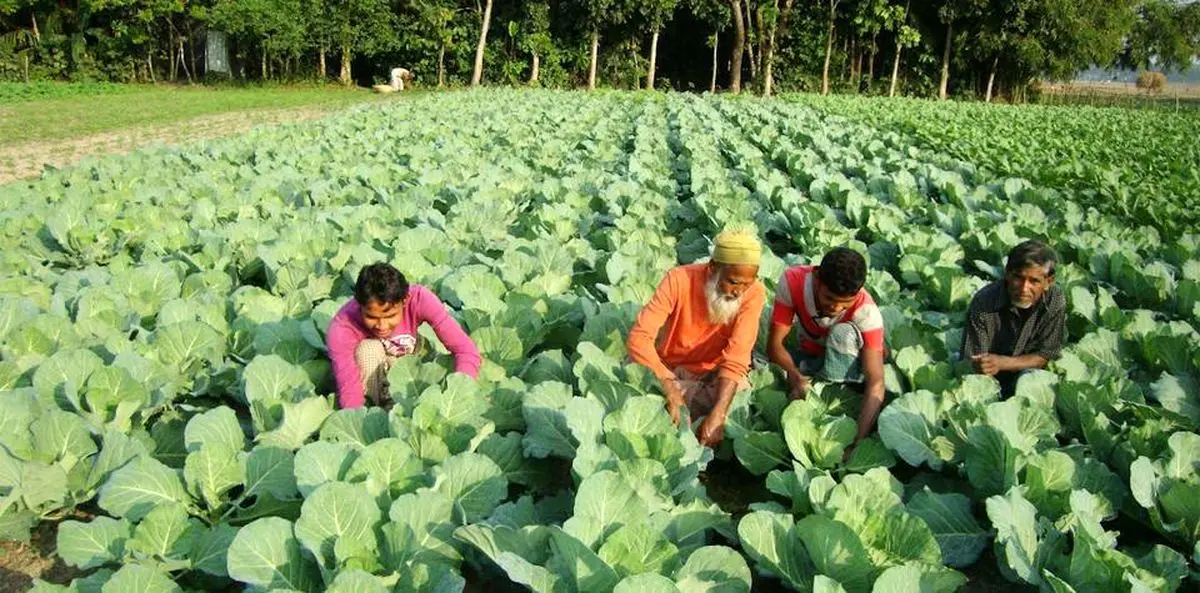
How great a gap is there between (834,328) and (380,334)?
67.2 inches

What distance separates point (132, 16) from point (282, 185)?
29913mm

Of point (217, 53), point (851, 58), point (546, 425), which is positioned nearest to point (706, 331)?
point (546, 425)

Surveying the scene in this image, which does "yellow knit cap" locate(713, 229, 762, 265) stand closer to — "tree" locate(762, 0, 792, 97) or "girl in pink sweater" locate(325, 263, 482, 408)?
"girl in pink sweater" locate(325, 263, 482, 408)

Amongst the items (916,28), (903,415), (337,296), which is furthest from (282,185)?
(916,28)

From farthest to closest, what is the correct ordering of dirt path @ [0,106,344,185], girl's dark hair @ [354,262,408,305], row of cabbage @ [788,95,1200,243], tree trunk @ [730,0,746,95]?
tree trunk @ [730,0,746,95]
dirt path @ [0,106,344,185]
row of cabbage @ [788,95,1200,243]
girl's dark hair @ [354,262,408,305]

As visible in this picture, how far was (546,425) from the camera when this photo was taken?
8.80 ft

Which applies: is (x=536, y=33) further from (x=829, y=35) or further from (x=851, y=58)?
(x=851, y=58)

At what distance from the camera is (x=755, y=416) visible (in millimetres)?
3131

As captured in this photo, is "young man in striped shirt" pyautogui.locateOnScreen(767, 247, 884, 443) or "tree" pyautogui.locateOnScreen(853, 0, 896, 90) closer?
"young man in striped shirt" pyautogui.locateOnScreen(767, 247, 884, 443)

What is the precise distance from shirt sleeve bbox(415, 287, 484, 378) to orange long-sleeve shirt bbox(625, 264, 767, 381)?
0.59 metres

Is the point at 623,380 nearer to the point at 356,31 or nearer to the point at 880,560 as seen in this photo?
the point at 880,560

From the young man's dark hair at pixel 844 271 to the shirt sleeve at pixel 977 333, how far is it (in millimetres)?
701

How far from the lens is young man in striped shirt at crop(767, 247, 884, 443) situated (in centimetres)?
299

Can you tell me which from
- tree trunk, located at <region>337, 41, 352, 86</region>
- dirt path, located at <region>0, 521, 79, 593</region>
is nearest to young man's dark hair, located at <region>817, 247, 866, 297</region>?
dirt path, located at <region>0, 521, 79, 593</region>
